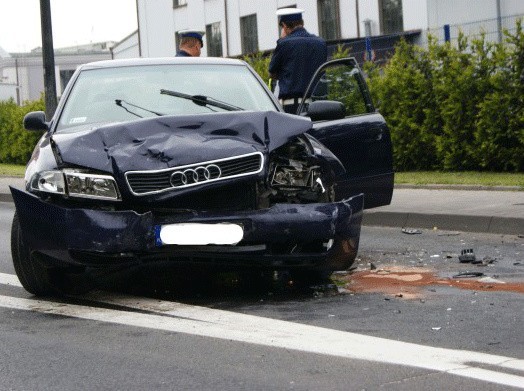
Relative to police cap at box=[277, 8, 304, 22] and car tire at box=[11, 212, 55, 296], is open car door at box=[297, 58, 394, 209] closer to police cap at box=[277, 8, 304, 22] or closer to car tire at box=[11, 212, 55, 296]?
police cap at box=[277, 8, 304, 22]

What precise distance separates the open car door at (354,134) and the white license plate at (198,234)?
249 cm

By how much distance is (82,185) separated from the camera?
7621 mm

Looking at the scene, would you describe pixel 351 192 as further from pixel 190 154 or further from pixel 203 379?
pixel 203 379

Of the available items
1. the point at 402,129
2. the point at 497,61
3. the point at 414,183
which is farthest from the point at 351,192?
the point at 402,129

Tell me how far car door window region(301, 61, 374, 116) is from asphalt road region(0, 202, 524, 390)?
5.93ft

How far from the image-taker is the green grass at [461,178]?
16233 mm

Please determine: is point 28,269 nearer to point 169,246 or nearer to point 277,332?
point 169,246

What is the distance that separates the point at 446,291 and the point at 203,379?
9.60 ft

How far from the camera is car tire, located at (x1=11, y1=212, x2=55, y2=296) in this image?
8.16 metres

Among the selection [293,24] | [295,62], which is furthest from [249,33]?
[295,62]

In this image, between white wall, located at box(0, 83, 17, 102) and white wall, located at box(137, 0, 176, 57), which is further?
white wall, located at box(0, 83, 17, 102)

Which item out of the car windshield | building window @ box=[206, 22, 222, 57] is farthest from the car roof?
building window @ box=[206, 22, 222, 57]

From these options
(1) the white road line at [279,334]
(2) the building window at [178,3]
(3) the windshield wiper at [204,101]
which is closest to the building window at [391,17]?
(2) the building window at [178,3]

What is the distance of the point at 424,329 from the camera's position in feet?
21.7
